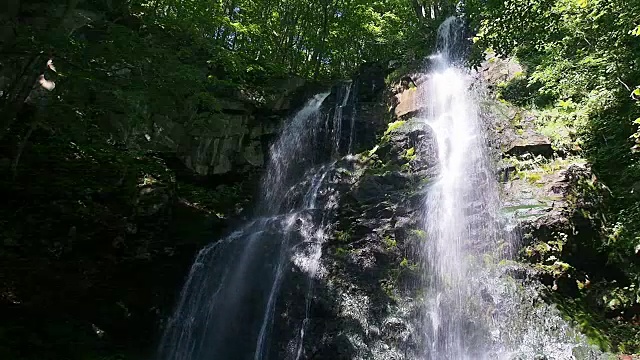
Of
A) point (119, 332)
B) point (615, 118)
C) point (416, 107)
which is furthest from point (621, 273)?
point (119, 332)

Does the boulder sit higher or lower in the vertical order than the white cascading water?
higher

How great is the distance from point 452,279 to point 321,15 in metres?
13.0

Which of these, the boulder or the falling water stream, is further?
the boulder

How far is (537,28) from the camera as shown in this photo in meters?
7.84

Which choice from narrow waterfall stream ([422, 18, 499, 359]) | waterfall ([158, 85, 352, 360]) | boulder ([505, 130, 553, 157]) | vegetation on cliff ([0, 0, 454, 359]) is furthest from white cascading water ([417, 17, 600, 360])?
vegetation on cliff ([0, 0, 454, 359])

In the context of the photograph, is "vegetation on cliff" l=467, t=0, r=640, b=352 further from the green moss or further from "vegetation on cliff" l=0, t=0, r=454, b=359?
"vegetation on cliff" l=0, t=0, r=454, b=359

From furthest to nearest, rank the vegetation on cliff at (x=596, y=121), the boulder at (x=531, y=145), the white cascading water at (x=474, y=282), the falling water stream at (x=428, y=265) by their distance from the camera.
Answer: the boulder at (x=531, y=145)
the vegetation on cliff at (x=596, y=121)
the falling water stream at (x=428, y=265)
the white cascading water at (x=474, y=282)

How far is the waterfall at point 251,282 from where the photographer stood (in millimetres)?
7922

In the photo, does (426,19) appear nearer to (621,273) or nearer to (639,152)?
(639,152)

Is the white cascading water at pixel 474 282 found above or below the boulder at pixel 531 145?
below

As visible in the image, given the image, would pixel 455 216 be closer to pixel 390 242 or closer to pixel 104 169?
pixel 390 242

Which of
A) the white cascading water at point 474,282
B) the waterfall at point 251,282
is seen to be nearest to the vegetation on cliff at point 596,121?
the white cascading water at point 474,282

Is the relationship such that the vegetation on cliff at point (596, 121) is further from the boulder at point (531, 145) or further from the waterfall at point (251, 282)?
the waterfall at point (251, 282)

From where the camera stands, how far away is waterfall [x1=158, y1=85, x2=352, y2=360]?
7922 millimetres
